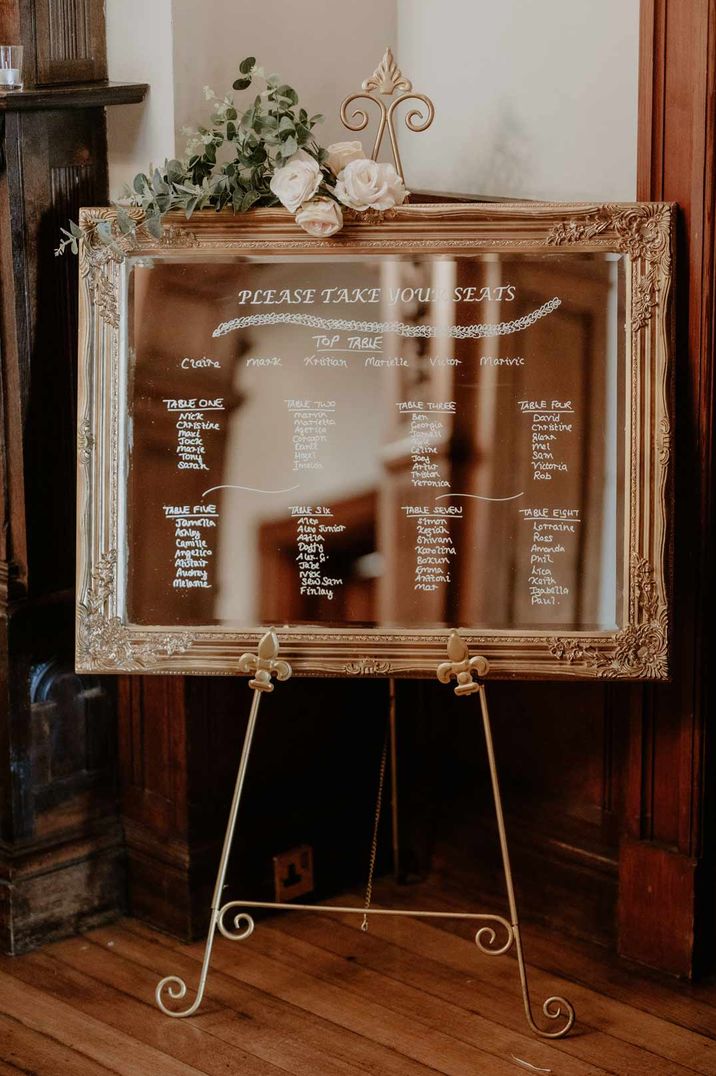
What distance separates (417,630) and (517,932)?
0.59 m

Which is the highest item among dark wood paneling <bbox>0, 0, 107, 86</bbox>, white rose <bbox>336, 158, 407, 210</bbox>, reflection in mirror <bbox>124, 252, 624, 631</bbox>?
dark wood paneling <bbox>0, 0, 107, 86</bbox>

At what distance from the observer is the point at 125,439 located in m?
2.67

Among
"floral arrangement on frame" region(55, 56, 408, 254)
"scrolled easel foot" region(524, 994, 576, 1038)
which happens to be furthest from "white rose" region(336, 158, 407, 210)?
"scrolled easel foot" region(524, 994, 576, 1038)

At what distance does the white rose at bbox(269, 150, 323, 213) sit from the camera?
8.39 feet

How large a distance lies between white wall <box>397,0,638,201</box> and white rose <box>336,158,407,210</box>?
0.54 meters

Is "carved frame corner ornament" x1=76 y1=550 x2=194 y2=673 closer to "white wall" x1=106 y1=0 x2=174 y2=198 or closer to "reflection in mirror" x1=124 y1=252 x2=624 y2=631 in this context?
"reflection in mirror" x1=124 y1=252 x2=624 y2=631

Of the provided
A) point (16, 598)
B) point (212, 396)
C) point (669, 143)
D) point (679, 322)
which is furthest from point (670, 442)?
point (16, 598)

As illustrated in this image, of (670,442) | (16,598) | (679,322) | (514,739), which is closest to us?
(670,442)

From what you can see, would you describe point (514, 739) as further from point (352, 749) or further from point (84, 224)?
point (84, 224)

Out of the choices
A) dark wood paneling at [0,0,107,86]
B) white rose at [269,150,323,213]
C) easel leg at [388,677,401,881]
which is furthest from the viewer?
easel leg at [388,677,401,881]

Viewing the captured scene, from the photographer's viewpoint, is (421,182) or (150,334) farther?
(421,182)

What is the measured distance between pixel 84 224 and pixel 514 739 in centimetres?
143

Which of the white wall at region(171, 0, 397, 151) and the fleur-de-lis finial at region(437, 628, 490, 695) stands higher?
the white wall at region(171, 0, 397, 151)

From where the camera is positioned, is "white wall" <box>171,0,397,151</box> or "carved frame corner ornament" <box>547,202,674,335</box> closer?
"carved frame corner ornament" <box>547,202,674,335</box>
